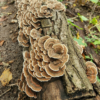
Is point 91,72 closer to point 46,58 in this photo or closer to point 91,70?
point 91,70

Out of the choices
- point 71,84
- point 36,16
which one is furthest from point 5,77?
point 36,16

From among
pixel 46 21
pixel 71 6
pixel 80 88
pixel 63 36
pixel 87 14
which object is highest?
pixel 46 21

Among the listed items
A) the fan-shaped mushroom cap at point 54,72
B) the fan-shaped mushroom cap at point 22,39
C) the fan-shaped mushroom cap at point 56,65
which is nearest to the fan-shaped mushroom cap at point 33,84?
the fan-shaped mushroom cap at point 54,72

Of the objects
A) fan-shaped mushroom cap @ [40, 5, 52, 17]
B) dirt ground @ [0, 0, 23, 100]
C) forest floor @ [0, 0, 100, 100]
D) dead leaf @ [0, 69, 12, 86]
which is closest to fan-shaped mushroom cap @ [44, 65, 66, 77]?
forest floor @ [0, 0, 100, 100]

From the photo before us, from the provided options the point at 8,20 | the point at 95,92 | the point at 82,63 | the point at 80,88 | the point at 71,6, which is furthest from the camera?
the point at 71,6

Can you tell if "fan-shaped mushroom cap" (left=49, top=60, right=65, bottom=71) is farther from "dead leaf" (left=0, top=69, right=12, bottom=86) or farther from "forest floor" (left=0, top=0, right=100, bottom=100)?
"dead leaf" (left=0, top=69, right=12, bottom=86)

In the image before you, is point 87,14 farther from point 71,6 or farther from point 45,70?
point 45,70

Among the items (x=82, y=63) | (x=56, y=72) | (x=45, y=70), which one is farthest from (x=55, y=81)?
(x=82, y=63)

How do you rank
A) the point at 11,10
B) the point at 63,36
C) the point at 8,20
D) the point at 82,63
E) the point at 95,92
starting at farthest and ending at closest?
1. the point at 11,10
2. the point at 8,20
3. the point at 63,36
4. the point at 82,63
5. the point at 95,92
